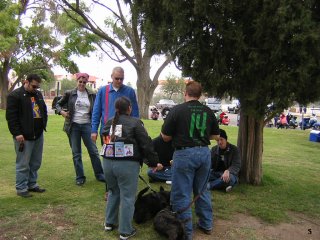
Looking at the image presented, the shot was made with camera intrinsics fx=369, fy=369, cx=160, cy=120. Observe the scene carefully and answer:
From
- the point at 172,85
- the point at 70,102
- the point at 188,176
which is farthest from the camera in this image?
the point at 172,85

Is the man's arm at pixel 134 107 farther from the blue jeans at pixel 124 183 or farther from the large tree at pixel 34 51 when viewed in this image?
the large tree at pixel 34 51

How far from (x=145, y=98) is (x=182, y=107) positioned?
2103cm

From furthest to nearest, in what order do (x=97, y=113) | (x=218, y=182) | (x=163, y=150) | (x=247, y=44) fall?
(x=163, y=150)
(x=218, y=182)
(x=97, y=113)
(x=247, y=44)

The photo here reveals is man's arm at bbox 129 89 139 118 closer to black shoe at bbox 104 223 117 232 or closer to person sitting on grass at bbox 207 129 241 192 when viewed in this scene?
person sitting on grass at bbox 207 129 241 192

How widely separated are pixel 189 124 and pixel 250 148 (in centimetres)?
264

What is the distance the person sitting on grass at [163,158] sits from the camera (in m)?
6.42

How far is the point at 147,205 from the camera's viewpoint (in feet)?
15.2

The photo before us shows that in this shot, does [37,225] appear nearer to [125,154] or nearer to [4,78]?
[125,154]

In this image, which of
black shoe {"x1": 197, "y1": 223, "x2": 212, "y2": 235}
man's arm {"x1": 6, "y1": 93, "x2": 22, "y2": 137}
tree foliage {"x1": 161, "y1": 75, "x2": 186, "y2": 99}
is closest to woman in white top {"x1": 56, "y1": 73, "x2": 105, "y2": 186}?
man's arm {"x1": 6, "y1": 93, "x2": 22, "y2": 137}

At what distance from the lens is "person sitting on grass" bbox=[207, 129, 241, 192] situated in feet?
19.0

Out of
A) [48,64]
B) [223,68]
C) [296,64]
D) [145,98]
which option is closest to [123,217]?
[223,68]

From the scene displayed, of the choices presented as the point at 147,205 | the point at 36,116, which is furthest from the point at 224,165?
the point at 36,116

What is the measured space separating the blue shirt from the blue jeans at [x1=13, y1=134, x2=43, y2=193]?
0.94 m

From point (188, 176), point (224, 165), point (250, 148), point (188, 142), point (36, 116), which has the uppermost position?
point (36, 116)
